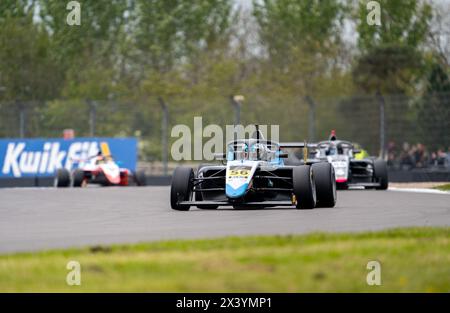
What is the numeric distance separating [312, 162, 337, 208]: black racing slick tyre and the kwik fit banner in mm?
17842

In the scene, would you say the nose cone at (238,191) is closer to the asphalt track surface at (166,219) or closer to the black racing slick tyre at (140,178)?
the asphalt track surface at (166,219)

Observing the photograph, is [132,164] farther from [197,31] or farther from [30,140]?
[197,31]

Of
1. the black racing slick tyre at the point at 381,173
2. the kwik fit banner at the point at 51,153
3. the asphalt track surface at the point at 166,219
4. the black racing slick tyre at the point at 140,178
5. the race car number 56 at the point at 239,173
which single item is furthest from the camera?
the kwik fit banner at the point at 51,153

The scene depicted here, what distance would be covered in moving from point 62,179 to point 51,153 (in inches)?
151

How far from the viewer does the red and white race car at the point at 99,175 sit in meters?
33.2

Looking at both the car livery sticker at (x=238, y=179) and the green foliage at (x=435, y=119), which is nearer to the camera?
the car livery sticker at (x=238, y=179)

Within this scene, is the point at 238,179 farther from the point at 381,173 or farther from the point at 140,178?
the point at 140,178

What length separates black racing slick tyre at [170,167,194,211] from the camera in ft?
62.6

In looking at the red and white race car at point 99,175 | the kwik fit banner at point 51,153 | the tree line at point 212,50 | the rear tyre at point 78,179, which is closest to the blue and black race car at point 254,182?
the rear tyre at point 78,179

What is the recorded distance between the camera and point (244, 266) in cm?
998

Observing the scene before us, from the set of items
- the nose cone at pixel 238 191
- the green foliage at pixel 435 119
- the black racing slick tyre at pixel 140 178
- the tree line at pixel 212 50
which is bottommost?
the black racing slick tyre at pixel 140 178

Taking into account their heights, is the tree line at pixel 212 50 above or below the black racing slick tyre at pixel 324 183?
above

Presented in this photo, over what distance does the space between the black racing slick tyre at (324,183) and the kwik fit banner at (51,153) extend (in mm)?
17842
